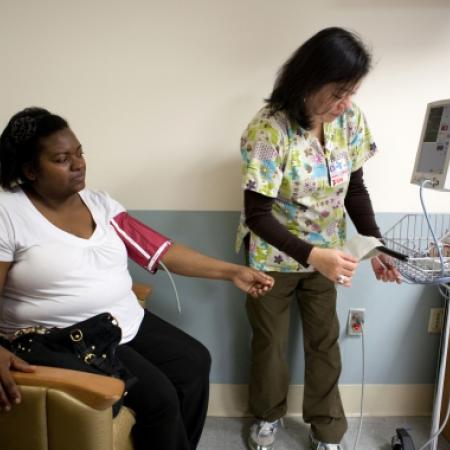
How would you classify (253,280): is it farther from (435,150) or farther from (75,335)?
(435,150)

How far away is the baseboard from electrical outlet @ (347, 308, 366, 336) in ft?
0.86

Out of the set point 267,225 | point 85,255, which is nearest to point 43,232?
point 85,255

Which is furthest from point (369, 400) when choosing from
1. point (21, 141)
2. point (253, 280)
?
point (21, 141)

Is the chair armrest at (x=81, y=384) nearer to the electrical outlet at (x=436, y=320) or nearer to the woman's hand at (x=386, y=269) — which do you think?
the woman's hand at (x=386, y=269)

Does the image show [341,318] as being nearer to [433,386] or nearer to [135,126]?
[433,386]

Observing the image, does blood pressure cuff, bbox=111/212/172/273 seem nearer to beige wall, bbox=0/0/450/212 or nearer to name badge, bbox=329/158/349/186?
beige wall, bbox=0/0/450/212

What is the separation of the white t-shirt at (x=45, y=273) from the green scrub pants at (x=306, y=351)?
567 mm

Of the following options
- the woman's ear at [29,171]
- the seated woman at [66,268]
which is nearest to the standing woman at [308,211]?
the seated woman at [66,268]

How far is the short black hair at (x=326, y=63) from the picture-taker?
1089mm

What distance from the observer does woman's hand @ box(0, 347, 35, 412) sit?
37.6 inches

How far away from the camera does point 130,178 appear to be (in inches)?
65.1

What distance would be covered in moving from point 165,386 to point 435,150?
100cm

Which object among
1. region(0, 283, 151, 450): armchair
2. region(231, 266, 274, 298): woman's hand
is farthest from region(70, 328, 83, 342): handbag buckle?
region(231, 266, 274, 298): woman's hand

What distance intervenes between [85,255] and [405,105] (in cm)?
128
